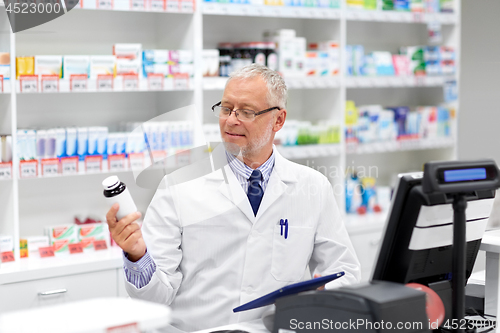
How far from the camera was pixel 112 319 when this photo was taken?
92 cm

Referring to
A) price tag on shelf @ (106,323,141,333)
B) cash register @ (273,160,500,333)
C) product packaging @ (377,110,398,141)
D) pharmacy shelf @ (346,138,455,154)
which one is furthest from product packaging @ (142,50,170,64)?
price tag on shelf @ (106,323,141,333)

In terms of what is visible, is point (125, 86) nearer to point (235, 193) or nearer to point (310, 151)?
point (310, 151)

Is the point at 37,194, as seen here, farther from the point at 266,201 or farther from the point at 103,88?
the point at 266,201

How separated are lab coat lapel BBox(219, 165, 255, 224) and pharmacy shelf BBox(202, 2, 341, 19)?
1.67 m

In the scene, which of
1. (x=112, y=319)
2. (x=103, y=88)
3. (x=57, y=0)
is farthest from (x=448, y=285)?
(x=57, y=0)

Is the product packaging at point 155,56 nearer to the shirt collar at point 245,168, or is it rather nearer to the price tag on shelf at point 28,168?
the price tag on shelf at point 28,168

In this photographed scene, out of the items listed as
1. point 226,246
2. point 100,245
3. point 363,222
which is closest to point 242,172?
point 226,246

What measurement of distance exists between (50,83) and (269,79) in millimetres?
1457

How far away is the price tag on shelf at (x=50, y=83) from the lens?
10.3 ft

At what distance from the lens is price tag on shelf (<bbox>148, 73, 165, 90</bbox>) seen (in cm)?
338

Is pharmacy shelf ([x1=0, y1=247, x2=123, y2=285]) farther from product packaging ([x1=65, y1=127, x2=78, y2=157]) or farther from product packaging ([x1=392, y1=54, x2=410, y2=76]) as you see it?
product packaging ([x1=392, y1=54, x2=410, y2=76])

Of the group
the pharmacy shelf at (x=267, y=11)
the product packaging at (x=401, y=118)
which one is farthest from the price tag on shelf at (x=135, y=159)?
the product packaging at (x=401, y=118)

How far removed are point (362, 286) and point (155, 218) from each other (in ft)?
3.04

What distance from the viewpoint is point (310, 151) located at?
13.1 feet
